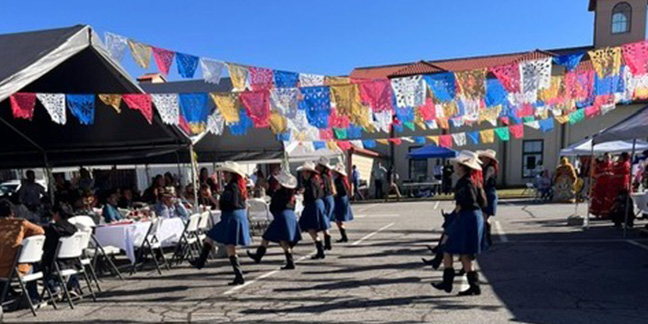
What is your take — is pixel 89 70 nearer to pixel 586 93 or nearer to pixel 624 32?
pixel 586 93

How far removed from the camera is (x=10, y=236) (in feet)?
17.6

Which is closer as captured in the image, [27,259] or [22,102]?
[27,259]

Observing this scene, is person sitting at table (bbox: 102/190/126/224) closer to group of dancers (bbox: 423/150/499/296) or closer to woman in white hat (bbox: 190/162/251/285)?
woman in white hat (bbox: 190/162/251/285)

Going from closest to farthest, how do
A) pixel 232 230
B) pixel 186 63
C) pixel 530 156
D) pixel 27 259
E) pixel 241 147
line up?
pixel 27 259 < pixel 232 230 < pixel 186 63 < pixel 241 147 < pixel 530 156

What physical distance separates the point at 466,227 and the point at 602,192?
8242 millimetres

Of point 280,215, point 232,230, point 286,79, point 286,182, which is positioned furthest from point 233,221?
point 286,79

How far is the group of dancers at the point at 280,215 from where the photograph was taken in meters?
6.40

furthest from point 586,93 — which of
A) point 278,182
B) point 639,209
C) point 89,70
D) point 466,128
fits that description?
point 466,128

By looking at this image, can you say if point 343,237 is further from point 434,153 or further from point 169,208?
point 434,153

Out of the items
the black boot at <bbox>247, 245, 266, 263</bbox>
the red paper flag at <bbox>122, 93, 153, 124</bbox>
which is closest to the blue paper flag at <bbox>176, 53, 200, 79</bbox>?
the red paper flag at <bbox>122, 93, 153, 124</bbox>

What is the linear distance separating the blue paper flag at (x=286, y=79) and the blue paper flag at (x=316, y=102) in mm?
313

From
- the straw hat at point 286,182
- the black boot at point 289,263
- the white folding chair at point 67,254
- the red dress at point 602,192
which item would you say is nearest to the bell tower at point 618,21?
the red dress at point 602,192

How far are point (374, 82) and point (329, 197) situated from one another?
2388mm

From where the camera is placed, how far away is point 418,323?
466 cm
